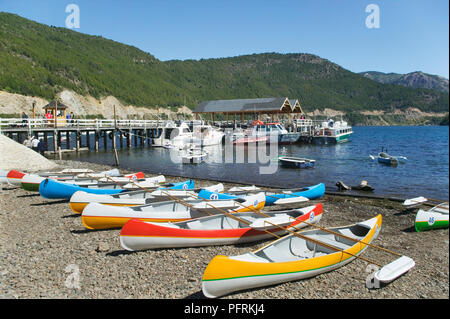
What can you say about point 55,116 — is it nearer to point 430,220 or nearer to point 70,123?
point 70,123

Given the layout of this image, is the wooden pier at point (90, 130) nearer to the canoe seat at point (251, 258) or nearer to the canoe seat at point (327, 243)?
the canoe seat at point (327, 243)

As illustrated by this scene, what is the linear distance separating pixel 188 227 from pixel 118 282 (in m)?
2.53

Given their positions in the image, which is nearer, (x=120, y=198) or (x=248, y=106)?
(x=120, y=198)

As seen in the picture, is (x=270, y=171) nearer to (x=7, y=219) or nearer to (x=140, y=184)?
(x=140, y=184)

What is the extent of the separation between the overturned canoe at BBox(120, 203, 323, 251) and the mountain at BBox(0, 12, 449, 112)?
62.9 m

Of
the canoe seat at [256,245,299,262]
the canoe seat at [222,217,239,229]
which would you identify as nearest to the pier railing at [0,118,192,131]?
the canoe seat at [222,217,239,229]

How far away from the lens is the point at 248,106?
54812 millimetres

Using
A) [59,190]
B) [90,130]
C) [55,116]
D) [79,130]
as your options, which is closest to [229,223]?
[59,190]

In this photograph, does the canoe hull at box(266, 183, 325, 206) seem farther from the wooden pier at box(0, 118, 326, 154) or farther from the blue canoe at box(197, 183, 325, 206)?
the wooden pier at box(0, 118, 326, 154)

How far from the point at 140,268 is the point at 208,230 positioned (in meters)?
1.93

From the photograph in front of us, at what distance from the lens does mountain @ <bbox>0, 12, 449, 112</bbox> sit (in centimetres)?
7256

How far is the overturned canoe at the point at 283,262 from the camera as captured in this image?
18.9 ft

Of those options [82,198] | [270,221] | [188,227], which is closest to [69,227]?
[82,198]

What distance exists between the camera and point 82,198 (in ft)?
34.5
